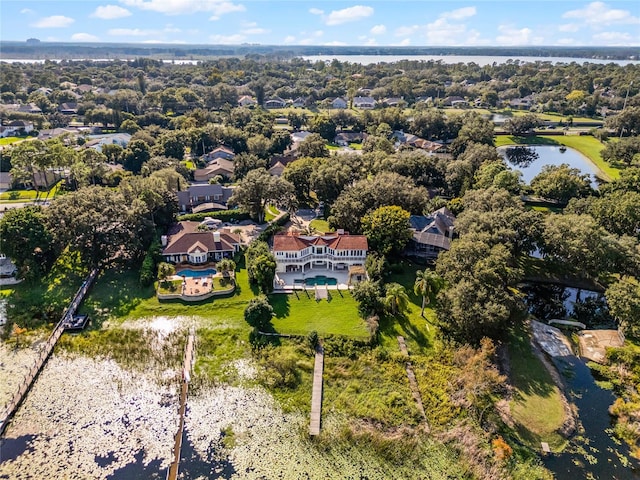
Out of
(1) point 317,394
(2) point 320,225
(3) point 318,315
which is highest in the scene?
(2) point 320,225

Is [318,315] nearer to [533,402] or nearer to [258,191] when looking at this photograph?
[533,402]

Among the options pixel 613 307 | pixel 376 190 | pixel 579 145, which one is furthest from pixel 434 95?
pixel 613 307

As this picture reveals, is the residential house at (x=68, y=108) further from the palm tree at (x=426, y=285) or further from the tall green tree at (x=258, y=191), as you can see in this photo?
the palm tree at (x=426, y=285)

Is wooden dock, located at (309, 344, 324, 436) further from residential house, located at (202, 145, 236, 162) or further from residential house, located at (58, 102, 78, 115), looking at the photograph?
residential house, located at (58, 102, 78, 115)

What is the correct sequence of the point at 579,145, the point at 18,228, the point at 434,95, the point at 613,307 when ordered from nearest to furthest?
1. the point at 613,307
2. the point at 18,228
3. the point at 579,145
4. the point at 434,95

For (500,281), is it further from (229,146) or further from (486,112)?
(486,112)

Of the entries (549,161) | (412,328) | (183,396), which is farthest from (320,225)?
(549,161)
